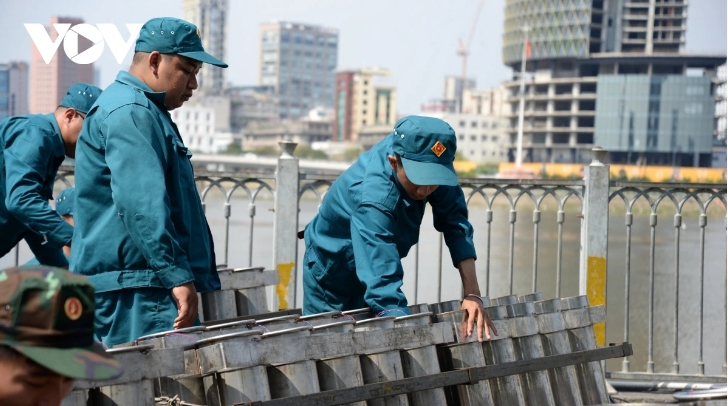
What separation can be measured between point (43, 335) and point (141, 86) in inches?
86.3

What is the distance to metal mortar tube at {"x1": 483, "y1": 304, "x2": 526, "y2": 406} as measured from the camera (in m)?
3.99

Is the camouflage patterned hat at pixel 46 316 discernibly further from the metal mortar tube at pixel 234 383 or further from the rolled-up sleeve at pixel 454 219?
the rolled-up sleeve at pixel 454 219

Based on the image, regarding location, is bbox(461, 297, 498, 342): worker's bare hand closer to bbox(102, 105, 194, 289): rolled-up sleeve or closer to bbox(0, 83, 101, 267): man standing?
bbox(102, 105, 194, 289): rolled-up sleeve

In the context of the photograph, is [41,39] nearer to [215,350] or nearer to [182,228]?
[182,228]

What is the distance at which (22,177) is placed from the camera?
15.2 ft

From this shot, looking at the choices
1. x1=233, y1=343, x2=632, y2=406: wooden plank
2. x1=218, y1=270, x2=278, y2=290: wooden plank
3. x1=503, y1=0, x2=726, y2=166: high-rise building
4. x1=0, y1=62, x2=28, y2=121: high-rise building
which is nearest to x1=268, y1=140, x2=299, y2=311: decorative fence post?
x1=218, y1=270, x2=278, y2=290: wooden plank

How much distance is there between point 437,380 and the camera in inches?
146

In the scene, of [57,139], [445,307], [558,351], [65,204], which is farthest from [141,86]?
[65,204]

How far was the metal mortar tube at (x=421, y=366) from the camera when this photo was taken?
3.69 meters

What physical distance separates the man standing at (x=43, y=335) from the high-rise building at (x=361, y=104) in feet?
537

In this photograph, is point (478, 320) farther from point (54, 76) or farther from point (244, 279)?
point (54, 76)

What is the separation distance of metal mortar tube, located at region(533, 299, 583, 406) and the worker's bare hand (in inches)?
12.4

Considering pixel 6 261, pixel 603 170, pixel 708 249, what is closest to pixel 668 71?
pixel 708 249

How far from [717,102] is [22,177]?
11275 cm
